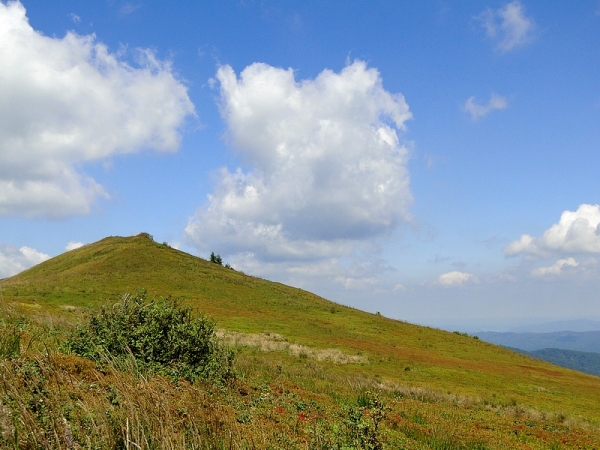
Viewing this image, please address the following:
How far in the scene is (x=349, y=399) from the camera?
56.6 ft

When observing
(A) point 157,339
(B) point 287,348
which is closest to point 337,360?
(B) point 287,348

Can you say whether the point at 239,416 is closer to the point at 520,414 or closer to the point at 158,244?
the point at 520,414

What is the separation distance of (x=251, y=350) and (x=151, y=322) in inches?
877

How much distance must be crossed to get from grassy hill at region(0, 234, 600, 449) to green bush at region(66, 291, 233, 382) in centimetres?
183

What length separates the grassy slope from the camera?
35219 mm

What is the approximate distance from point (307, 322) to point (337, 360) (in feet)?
60.4

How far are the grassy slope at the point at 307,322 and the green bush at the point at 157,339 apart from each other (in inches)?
751

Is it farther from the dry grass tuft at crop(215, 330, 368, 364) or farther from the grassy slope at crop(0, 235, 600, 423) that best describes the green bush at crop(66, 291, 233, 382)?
the dry grass tuft at crop(215, 330, 368, 364)

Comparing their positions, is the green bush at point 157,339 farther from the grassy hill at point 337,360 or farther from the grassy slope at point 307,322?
the grassy slope at point 307,322

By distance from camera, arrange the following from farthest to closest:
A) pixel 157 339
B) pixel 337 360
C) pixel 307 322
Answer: pixel 307 322
pixel 337 360
pixel 157 339

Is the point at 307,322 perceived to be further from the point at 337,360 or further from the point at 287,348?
the point at 337,360

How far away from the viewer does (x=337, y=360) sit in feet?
122

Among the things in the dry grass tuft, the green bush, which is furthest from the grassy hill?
the green bush

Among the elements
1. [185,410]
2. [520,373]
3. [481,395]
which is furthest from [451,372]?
[185,410]
